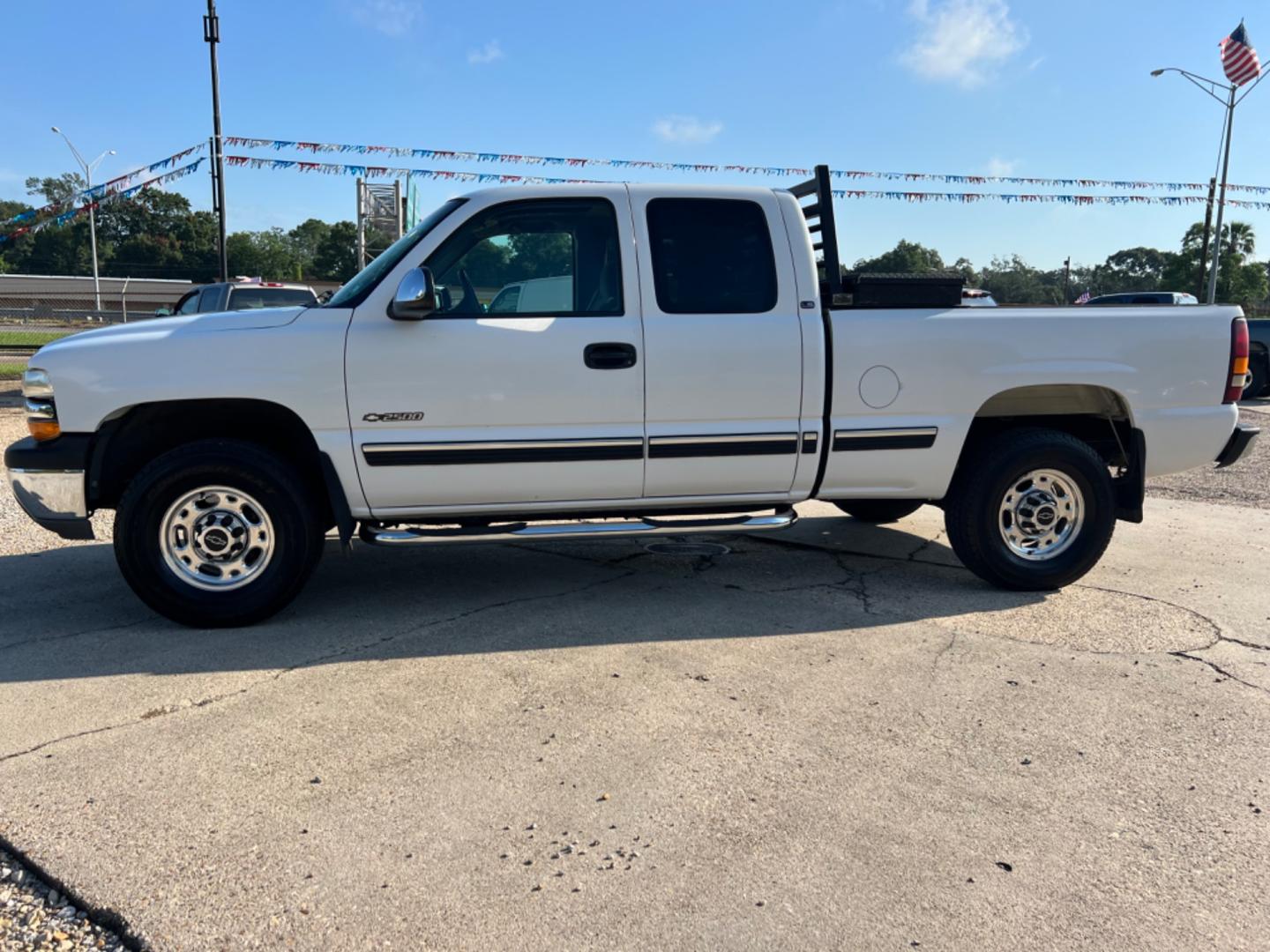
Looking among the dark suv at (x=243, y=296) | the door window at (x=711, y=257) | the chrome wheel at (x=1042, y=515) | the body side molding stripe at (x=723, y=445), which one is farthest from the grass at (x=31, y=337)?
the chrome wheel at (x=1042, y=515)

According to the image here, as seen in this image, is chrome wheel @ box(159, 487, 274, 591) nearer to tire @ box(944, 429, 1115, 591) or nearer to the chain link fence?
tire @ box(944, 429, 1115, 591)

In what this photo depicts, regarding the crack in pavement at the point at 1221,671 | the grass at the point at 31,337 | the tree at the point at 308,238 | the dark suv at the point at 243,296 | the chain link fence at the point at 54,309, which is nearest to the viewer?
the crack in pavement at the point at 1221,671

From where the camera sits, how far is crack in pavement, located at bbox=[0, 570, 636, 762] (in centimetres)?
319

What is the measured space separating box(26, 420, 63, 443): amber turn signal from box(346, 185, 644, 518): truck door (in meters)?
1.32

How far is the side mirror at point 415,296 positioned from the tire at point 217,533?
942mm

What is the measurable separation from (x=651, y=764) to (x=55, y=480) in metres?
3.09

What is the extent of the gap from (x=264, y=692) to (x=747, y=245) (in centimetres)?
311

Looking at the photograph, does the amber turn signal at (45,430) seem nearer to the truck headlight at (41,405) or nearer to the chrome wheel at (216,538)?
the truck headlight at (41,405)

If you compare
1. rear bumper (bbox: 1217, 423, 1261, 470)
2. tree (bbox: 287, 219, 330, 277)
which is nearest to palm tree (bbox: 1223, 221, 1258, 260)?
rear bumper (bbox: 1217, 423, 1261, 470)

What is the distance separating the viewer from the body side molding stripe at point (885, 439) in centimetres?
473

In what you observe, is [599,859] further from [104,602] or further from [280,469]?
[104,602]

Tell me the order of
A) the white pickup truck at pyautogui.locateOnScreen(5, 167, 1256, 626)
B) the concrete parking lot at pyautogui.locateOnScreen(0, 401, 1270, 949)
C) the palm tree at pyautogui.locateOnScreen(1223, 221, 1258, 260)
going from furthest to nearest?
the palm tree at pyautogui.locateOnScreen(1223, 221, 1258, 260) < the white pickup truck at pyautogui.locateOnScreen(5, 167, 1256, 626) < the concrete parking lot at pyautogui.locateOnScreen(0, 401, 1270, 949)

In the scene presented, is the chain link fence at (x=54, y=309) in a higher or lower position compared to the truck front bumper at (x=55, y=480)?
higher

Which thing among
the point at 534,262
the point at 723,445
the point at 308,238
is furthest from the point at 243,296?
the point at 308,238
